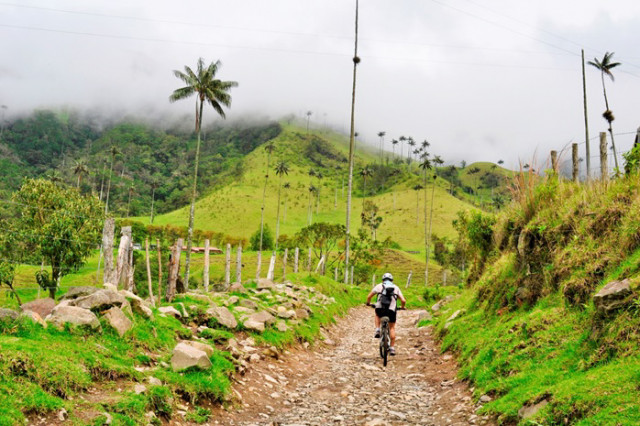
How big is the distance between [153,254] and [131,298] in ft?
212

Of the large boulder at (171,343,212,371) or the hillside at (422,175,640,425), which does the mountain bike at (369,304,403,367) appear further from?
the large boulder at (171,343,212,371)

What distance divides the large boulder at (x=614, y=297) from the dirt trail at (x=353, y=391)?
259cm

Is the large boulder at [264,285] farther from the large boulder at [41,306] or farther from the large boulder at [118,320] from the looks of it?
the large boulder at [41,306]

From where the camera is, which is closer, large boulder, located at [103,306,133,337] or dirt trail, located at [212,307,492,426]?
dirt trail, located at [212,307,492,426]

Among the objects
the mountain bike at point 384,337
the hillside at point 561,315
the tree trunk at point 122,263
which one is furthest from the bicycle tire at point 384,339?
the tree trunk at point 122,263

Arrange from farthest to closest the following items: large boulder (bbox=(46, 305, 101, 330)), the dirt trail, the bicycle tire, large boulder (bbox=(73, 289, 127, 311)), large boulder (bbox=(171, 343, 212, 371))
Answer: the bicycle tire, large boulder (bbox=(73, 289, 127, 311)), large boulder (bbox=(171, 343, 212, 371)), large boulder (bbox=(46, 305, 101, 330)), the dirt trail

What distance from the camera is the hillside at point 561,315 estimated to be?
5504 mm

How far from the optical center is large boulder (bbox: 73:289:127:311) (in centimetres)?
859

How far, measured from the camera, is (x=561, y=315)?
27.5 ft

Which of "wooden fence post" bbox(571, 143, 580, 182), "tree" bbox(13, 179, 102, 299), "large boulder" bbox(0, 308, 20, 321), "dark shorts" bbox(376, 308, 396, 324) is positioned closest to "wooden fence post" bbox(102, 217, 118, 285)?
"large boulder" bbox(0, 308, 20, 321)

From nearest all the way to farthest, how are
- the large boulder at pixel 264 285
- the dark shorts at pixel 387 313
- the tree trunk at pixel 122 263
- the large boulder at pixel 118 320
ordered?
the large boulder at pixel 118 320 < the dark shorts at pixel 387 313 < the tree trunk at pixel 122 263 < the large boulder at pixel 264 285

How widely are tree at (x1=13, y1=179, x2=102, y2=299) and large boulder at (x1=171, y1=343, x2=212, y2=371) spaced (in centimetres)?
2999

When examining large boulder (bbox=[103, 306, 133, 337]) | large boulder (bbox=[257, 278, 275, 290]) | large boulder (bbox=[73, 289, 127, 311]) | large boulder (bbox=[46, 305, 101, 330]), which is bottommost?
large boulder (bbox=[257, 278, 275, 290])

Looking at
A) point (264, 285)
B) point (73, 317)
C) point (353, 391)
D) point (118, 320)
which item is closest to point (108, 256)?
point (118, 320)
